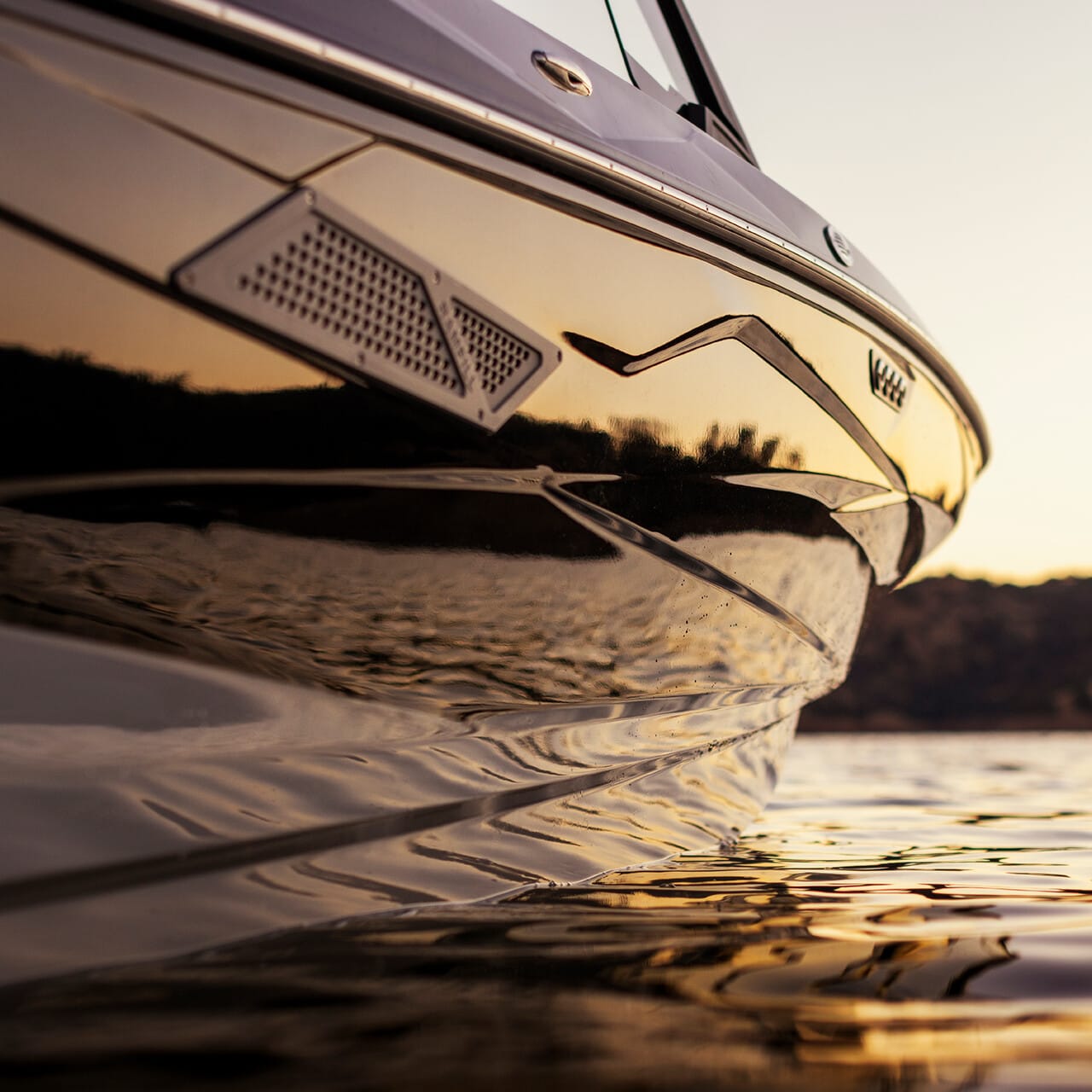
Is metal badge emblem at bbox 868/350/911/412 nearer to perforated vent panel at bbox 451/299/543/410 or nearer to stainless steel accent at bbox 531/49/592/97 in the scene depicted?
stainless steel accent at bbox 531/49/592/97

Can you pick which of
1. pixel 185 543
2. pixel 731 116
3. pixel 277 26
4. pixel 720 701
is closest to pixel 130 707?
pixel 185 543

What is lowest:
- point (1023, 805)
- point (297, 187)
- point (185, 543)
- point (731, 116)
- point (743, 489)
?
point (1023, 805)

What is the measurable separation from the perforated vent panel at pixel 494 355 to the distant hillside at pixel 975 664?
763 inches

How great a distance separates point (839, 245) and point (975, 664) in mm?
21335

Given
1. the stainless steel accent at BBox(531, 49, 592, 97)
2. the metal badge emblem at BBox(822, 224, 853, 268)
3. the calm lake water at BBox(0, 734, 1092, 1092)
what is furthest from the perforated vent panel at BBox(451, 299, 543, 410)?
the metal badge emblem at BBox(822, 224, 853, 268)

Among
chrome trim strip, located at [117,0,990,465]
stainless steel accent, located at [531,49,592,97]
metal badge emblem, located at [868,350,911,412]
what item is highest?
stainless steel accent, located at [531,49,592,97]

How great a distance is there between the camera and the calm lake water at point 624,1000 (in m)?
0.75

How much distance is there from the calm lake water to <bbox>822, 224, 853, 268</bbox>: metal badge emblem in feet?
3.40

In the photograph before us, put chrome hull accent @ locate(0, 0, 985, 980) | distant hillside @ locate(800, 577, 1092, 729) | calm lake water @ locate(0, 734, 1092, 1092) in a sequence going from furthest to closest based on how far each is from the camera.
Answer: distant hillside @ locate(800, 577, 1092, 729)
chrome hull accent @ locate(0, 0, 985, 980)
calm lake water @ locate(0, 734, 1092, 1092)

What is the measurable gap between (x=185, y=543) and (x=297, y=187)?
1.23 ft

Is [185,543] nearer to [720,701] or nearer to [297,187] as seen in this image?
[297,187]

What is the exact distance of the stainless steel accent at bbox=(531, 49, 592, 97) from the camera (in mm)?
1374

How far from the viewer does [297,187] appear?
1.07 meters

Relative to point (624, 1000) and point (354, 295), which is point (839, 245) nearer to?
point (354, 295)
